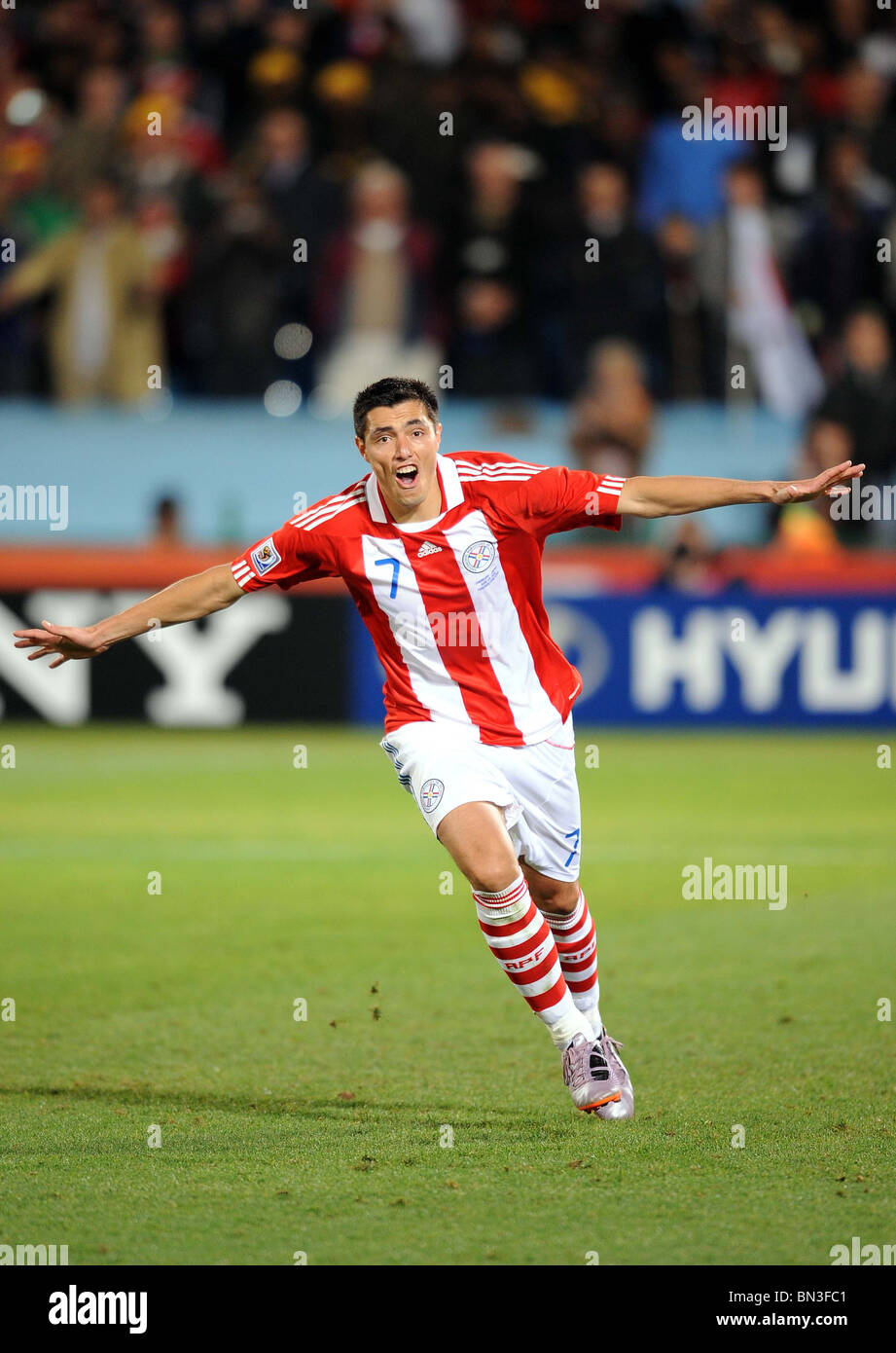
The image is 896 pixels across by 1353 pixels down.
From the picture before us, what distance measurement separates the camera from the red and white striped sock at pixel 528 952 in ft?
17.1

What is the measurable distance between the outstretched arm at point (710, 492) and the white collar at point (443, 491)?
1.59ft

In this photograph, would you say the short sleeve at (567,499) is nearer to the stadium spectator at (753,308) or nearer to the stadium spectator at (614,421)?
the stadium spectator at (614,421)

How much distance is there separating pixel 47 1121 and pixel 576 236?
11463 millimetres

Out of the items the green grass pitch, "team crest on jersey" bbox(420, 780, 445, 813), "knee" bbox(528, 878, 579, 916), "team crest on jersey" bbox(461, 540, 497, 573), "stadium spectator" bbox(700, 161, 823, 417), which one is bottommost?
the green grass pitch

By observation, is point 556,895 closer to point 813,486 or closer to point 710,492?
point 710,492

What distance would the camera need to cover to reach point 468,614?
5434 millimetres

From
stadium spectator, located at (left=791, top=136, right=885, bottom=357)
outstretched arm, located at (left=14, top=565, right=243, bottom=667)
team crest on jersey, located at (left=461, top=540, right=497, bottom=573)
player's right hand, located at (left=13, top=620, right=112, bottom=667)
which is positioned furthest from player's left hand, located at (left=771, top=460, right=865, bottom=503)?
stadium spectator, located at (left=791, top=136, right=885, bottom=357)

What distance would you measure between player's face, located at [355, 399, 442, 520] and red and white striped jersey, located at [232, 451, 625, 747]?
0.13m

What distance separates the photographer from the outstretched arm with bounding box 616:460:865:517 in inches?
203

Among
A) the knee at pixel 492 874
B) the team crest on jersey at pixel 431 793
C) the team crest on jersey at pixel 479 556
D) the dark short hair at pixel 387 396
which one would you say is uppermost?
the dark short hair at pixel 387 396

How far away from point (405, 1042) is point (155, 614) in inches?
68.5

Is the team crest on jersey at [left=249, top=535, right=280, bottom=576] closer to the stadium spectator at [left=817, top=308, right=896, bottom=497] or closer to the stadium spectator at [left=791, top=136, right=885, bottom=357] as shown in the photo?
the stadium spectator at [left=817, top=308, right=896, bottom=497]

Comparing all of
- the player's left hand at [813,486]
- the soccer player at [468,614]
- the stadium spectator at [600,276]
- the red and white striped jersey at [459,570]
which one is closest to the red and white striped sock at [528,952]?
the soccer player at [468,614]

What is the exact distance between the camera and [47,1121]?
203 inches
